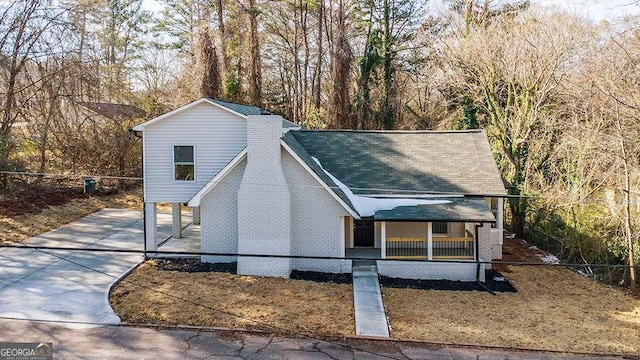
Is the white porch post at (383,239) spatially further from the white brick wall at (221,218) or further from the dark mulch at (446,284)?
the white brick wall at (221,218)

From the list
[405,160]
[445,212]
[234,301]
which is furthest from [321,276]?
[405,160]

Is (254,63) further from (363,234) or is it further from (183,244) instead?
(363,234)

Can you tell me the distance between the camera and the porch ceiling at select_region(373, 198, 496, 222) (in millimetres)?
13273

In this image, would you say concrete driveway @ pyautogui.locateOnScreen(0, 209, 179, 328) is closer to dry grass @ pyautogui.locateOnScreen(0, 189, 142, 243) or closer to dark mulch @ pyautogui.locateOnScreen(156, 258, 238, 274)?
dry grass @ pyautogui.locateOnScreen(0, 189, 142, 243)

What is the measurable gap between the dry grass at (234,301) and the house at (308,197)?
109cm

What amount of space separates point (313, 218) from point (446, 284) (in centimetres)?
442

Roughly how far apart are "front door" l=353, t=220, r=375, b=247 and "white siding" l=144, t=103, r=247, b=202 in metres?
4.81

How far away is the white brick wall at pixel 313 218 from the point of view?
45.2ft

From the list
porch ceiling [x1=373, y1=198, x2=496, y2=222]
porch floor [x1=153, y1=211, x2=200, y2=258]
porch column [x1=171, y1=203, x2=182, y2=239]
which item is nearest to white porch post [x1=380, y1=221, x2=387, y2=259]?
porch ceiling [x1=373, y1=198, x2=496, y2=222]

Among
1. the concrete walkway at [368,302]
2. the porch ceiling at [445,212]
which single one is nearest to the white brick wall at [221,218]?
the concrete walkway at [368,302]

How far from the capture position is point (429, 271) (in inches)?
539

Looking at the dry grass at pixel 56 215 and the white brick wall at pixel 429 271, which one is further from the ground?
the dry grass at pixel 56 215

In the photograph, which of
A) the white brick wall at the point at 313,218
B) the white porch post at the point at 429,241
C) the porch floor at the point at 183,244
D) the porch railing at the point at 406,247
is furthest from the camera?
the porch floor at the point at 183,244

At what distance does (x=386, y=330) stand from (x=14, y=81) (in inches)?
793
